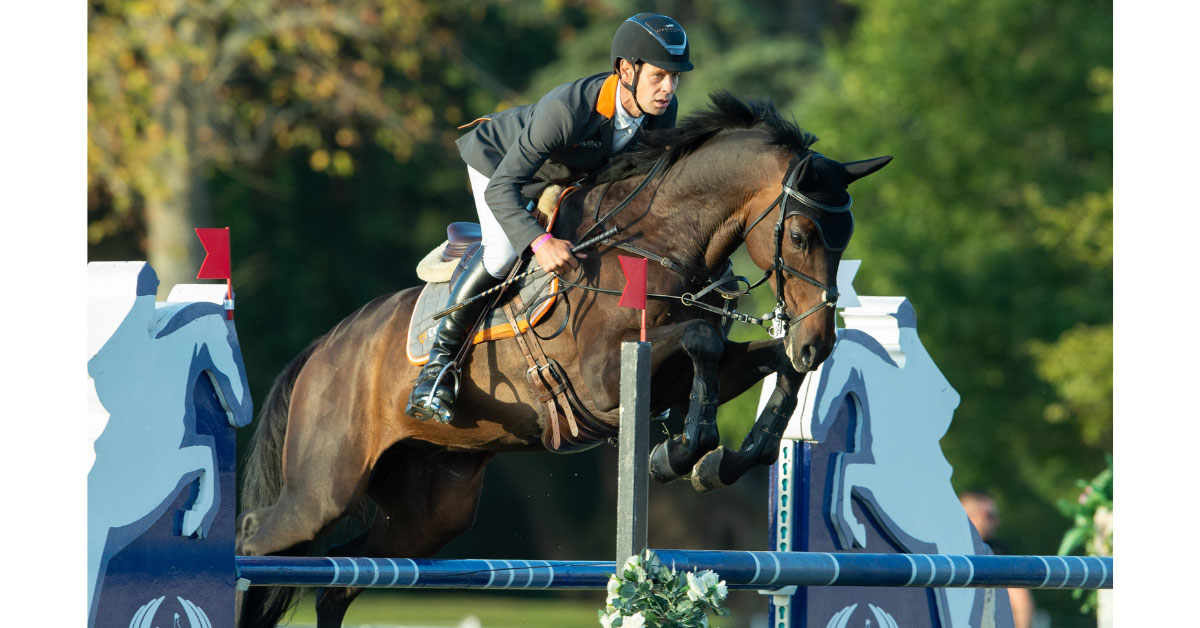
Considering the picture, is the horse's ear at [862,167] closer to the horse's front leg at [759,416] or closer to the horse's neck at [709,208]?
the horse's neck at [709,208]

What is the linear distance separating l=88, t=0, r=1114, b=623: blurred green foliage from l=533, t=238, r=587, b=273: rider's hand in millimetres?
8091

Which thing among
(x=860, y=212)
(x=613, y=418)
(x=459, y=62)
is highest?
(x=459, y=62)

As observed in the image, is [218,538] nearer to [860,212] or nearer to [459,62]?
[459,62]

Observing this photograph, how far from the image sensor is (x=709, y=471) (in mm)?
4113

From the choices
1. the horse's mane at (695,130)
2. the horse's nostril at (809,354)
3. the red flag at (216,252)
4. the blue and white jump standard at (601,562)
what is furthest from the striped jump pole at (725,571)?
the horse's mane at (695,130)

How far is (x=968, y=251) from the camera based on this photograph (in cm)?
1413

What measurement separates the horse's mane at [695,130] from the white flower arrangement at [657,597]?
1.36 m

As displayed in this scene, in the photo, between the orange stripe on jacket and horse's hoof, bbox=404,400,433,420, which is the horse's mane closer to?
the orange stripe on jacket

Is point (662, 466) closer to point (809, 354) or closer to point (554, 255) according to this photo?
point (809, 354)

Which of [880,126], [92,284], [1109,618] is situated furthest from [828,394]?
[880,126]

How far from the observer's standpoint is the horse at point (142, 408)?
3562 millimetres

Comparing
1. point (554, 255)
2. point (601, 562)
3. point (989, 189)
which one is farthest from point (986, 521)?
point (989, 189)

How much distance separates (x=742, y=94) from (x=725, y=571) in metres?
9.66
